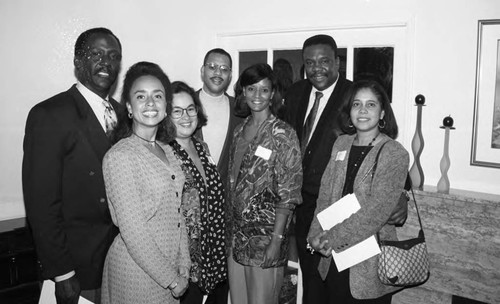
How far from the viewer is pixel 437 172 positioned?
3119 millimetres

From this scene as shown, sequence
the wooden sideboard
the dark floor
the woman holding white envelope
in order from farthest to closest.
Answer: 1. the dark floor
2. the wooden sideboard
3. the woman holding white envelope

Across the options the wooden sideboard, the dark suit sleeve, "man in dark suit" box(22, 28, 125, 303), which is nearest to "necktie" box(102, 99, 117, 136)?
"man in dark suit" box(22, 28, 125, 303)

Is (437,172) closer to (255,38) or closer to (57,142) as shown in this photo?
(255,38)

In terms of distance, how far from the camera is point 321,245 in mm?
2154

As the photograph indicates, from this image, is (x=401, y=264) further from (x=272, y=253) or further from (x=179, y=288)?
(x=179, y=288)

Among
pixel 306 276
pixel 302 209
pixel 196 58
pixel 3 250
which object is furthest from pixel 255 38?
pixel 3 250

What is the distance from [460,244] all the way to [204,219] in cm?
188

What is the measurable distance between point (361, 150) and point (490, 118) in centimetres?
138

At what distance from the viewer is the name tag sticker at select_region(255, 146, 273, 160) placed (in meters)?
2.33

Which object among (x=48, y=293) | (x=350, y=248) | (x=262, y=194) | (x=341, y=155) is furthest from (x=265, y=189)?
(x=48, y=293)

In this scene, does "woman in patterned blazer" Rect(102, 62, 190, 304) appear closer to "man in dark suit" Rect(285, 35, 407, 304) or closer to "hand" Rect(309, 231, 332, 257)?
"hand" Rect(309, 231, 332, 257)

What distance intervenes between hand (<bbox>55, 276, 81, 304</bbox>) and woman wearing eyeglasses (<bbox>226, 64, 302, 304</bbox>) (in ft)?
3.05

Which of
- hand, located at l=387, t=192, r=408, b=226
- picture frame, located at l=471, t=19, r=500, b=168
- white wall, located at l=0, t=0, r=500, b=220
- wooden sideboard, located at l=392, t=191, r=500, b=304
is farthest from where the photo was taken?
white wall, located at l=0, t=0, r=500, b=220

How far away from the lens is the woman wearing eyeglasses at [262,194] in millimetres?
2330
